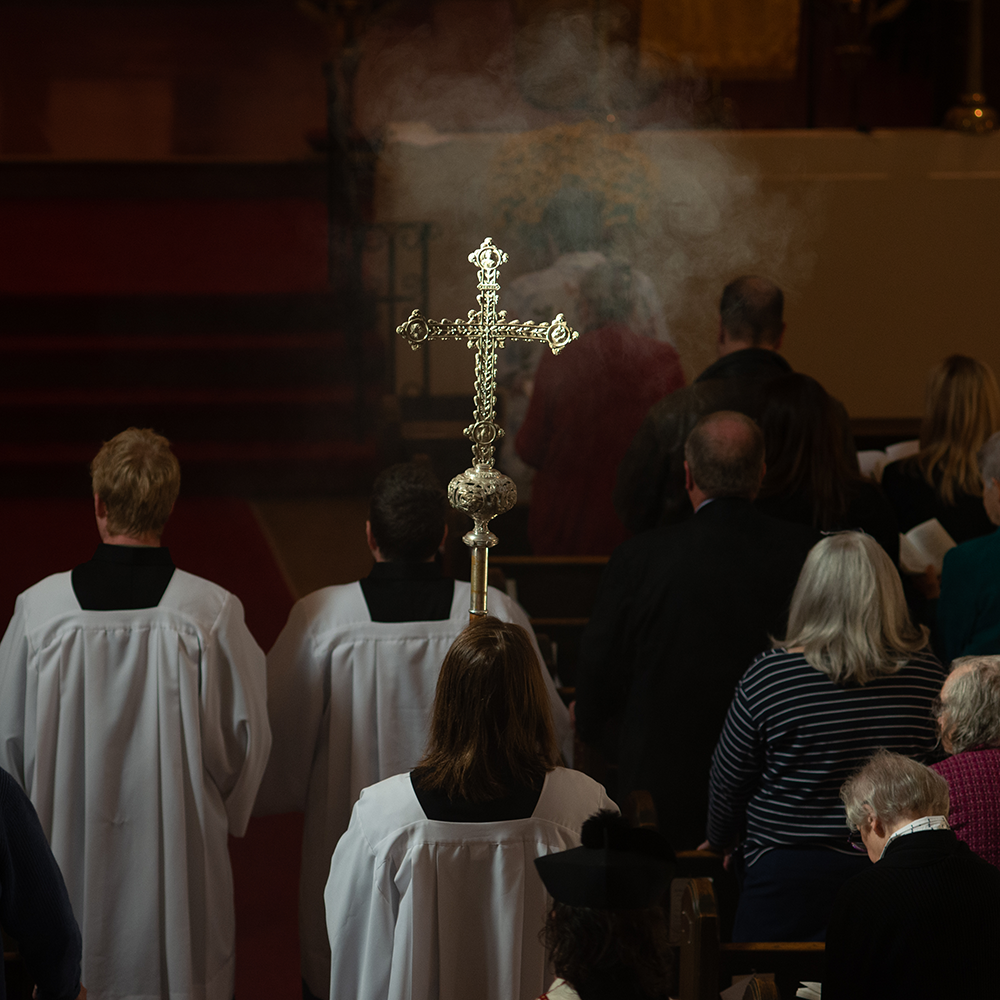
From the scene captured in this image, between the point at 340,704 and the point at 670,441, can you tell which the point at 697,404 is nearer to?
the point at 670,441

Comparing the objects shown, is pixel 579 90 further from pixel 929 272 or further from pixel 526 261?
pixel 929 272

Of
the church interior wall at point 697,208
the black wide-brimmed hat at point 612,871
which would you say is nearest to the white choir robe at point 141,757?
the black wide-brimmed hat at point 612,871

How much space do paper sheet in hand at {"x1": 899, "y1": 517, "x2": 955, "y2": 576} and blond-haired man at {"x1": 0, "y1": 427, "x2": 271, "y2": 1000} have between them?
5.63 ft

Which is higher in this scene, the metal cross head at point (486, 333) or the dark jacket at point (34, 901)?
the metal cross head at point (486, 333)

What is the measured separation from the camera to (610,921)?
152 cm

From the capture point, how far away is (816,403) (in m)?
3.21

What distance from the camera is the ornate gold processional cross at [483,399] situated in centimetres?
201

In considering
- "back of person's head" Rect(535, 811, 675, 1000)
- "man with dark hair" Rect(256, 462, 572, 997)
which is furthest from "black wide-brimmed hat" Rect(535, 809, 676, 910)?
"man with dark hair" Rect(256, 462, 572, 997)

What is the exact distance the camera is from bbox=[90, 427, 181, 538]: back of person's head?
101 inches

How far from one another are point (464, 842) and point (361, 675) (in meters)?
0.80

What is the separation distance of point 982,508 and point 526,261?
3298mm

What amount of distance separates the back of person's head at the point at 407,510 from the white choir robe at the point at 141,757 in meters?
0.34

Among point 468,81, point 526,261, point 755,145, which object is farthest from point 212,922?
point 468,81

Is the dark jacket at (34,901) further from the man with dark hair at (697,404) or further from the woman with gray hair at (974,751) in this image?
the man with dark hair at (697,404)
